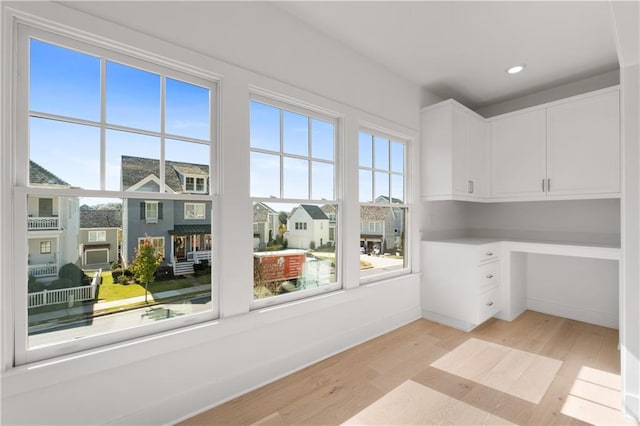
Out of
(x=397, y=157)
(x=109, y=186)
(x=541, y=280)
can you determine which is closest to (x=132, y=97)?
(x=109, y=186)

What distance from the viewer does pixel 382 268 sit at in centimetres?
306

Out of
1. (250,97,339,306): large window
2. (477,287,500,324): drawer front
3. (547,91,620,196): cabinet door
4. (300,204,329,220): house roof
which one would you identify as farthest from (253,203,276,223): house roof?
(547,91,620,196): cabinet door

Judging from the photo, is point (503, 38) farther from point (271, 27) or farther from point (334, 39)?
point (271, 27)

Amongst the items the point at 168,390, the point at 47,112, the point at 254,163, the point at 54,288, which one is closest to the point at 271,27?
the point at 254,163

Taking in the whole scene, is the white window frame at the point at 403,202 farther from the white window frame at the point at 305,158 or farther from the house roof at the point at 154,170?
the house roof at the point at 154,170

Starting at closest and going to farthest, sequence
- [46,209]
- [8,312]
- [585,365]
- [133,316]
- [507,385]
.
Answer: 1. [8,312]
2. [46,209]
3. [133,316]
4. [507,385]
5. [585,365]

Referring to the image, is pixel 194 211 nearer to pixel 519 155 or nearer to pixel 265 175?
pixel 265 175

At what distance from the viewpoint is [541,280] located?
3.56 m

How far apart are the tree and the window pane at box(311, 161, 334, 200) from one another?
1241mm

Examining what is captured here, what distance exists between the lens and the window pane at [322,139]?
2.48 meters

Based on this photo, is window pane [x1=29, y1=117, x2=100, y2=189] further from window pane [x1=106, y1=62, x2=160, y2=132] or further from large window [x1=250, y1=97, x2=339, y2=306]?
large window [x1=250, y1=97, x2=339, y2=306]

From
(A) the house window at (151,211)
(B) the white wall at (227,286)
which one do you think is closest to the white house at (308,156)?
(B) the white wall at (227,286)

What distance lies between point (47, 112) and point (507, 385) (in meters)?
3.21

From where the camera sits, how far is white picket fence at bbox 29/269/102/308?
4.60 ft
